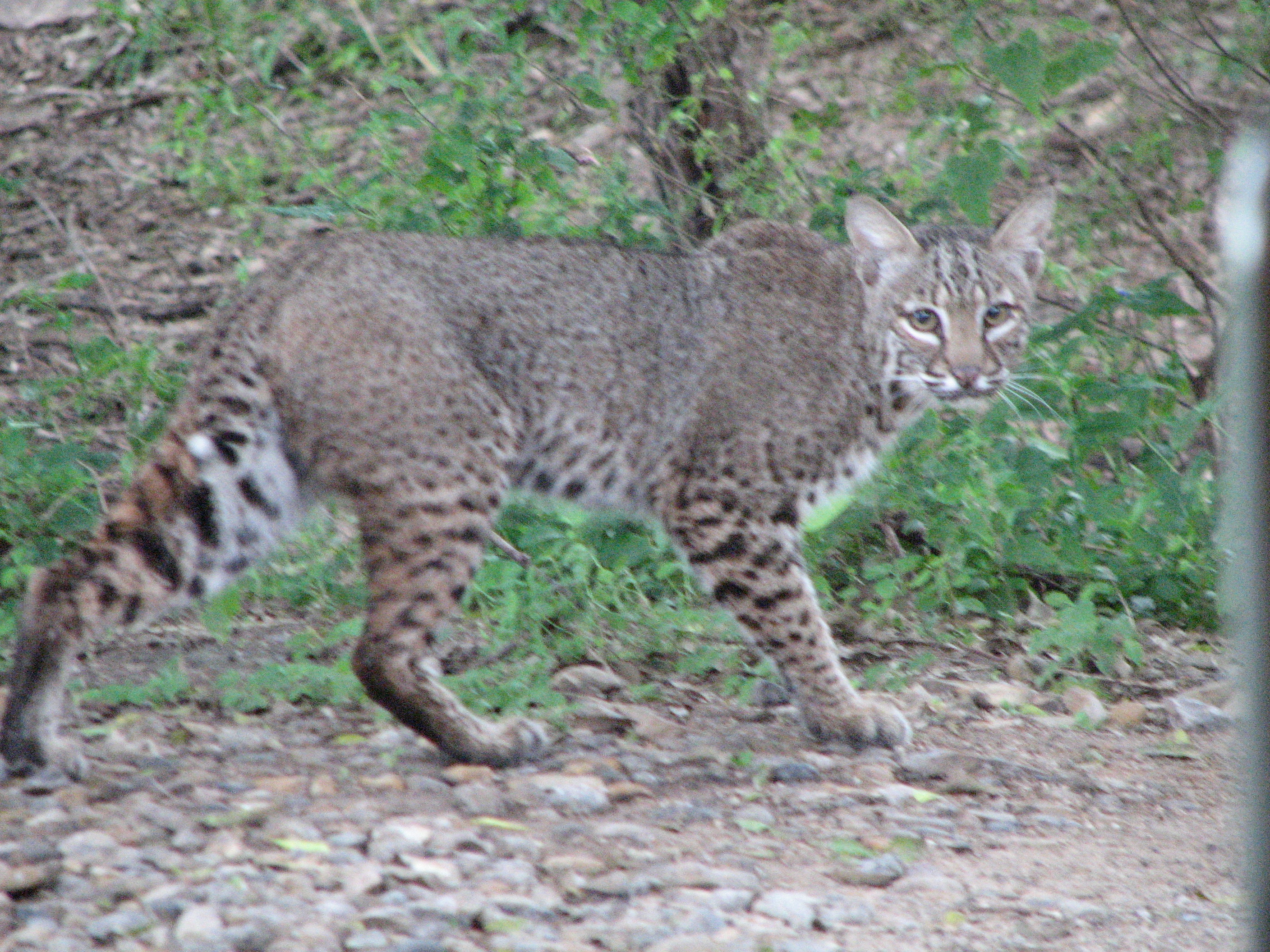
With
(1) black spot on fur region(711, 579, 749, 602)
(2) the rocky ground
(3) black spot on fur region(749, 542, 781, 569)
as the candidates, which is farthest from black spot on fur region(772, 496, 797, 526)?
(2) the rocky ground

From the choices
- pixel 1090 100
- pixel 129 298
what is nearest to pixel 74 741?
pixel 129 298

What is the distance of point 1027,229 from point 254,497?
2542 mm

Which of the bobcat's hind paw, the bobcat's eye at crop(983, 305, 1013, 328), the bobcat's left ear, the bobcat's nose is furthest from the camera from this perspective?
the bobcat's left ear

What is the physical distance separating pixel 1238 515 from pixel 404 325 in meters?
3.29

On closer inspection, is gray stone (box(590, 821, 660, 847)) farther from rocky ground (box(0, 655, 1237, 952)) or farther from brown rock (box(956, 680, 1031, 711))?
brown rock (box(956, 680, 1031, 711))

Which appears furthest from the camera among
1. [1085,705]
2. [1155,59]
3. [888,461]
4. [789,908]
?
[1155,59]

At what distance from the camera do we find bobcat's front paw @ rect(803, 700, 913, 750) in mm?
4359

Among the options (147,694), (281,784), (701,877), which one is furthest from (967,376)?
(147,694)

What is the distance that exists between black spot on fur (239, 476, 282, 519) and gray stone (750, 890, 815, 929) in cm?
180

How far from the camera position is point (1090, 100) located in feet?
28.7

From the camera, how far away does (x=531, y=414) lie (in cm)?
457

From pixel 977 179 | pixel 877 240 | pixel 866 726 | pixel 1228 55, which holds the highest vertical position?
pixel 1228 55

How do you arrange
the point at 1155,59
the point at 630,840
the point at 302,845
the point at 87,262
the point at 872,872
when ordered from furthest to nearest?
the point at 87,262 < the point at 1155,59 < the point at 630,840 < the point at 872,872 < the point at 302,845

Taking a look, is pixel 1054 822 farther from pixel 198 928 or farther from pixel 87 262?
pixel 87 262
